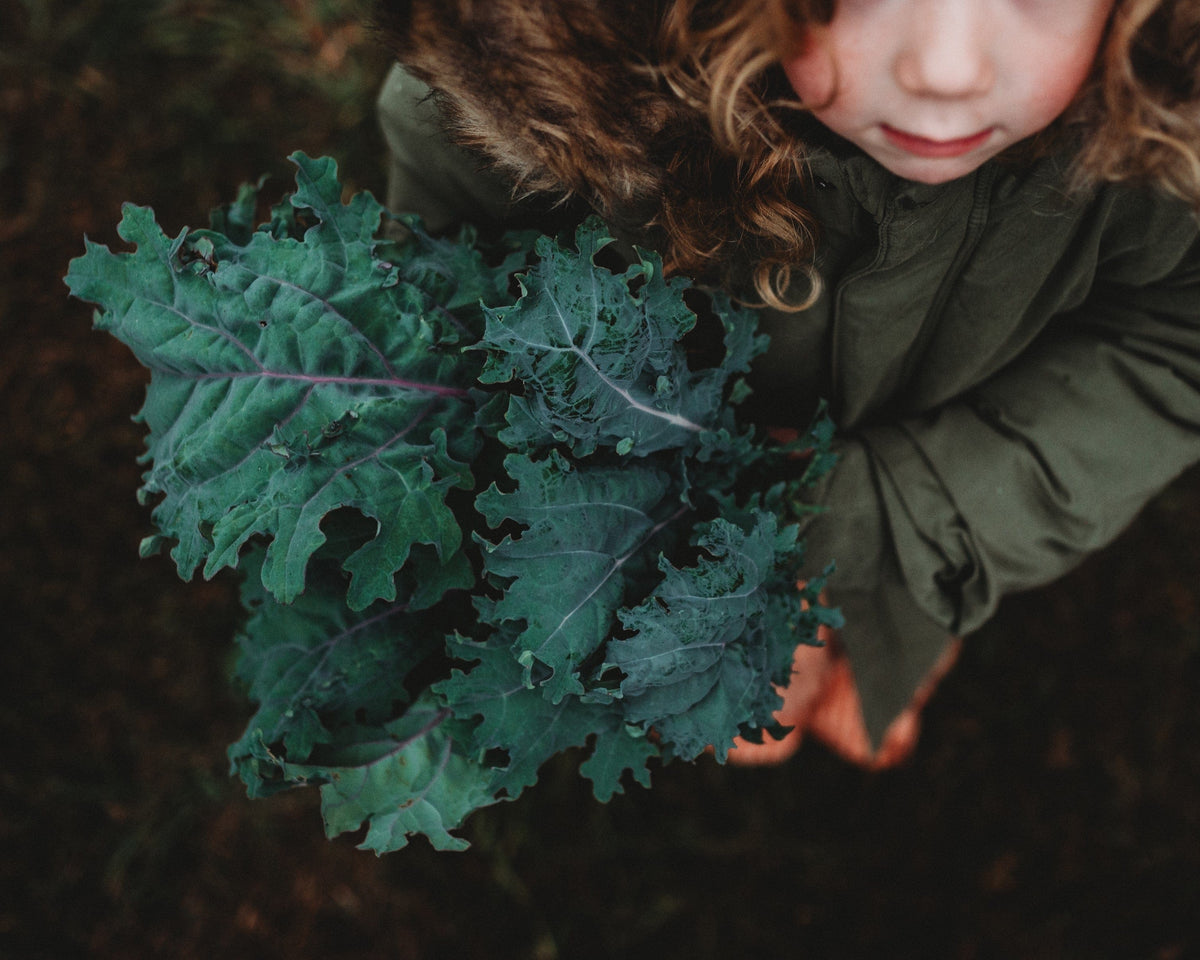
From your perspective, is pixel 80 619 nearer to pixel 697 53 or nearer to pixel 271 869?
pixel 271 869

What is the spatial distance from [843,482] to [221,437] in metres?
0.86

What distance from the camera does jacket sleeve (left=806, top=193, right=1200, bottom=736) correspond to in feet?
4.30

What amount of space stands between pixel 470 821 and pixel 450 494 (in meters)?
1.31

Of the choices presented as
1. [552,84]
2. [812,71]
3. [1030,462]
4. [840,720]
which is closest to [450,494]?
[552,84]

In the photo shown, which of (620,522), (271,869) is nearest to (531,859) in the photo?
(271,869)

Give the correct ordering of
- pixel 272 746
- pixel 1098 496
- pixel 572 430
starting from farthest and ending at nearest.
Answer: pixel 1098 496
pixel 272 746
pixel 572 430

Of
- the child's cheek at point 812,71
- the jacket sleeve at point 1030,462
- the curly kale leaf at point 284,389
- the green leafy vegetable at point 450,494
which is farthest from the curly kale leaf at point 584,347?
the jacket sleeve at point 1030,462

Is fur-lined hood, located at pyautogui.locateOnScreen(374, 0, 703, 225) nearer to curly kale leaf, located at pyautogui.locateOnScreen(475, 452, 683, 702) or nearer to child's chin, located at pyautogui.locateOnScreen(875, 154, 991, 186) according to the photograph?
child's chin, located at pyautogui.locateOnScreen(875, 154, 991, 186)

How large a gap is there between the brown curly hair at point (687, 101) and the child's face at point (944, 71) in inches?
1.0

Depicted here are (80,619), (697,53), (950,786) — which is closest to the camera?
(697,53)

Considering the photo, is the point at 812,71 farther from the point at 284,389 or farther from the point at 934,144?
the point at 284,389

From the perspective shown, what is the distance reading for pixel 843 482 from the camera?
1352 millimetres

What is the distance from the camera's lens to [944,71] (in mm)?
762

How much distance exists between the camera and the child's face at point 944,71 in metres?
0.76
